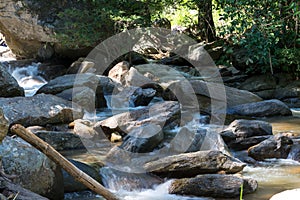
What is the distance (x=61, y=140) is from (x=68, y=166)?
297 cm

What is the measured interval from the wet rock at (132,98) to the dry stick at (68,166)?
18.5 ft

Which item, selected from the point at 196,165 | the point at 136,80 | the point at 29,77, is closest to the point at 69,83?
the point at 136,80

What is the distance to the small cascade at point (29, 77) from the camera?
11.5 m

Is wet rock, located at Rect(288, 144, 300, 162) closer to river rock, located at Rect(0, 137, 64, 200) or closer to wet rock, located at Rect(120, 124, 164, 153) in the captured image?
wet rock, located at Rect(120, 124, 164, 153)

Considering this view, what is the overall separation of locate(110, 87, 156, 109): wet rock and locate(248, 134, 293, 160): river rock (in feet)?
11.9

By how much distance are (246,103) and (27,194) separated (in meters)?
6.17

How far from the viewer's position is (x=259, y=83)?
395 inches

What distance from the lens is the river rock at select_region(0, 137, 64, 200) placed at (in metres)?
3.78

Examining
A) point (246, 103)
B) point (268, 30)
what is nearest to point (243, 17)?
point (268, 30)

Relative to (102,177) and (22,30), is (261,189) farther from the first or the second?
(22,30)

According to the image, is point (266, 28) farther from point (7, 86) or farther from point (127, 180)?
point (127, 180)

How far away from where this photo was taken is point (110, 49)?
11852 millimetres

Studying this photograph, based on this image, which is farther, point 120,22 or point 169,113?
point 120,22

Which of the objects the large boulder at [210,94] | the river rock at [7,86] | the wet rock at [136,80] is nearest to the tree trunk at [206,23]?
the wet rock at [136,80]
